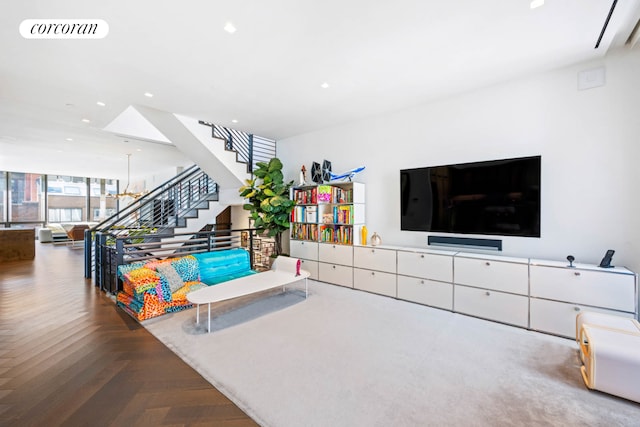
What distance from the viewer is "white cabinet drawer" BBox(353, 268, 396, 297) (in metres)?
4.00

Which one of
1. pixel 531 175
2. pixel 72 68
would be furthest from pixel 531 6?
pixel 72 68

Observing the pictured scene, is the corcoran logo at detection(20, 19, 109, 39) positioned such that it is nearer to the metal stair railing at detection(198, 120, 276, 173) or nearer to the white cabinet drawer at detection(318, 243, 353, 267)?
the metal stair railing at detection(198, 120, 276, 173)

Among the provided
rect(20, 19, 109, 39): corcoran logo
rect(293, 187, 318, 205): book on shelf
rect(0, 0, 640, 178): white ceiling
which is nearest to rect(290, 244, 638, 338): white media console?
rect(293, 187, 318, 205): book on shelf

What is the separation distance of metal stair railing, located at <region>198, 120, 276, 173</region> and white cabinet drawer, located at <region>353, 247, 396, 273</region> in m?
3.15

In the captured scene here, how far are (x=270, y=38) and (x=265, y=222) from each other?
3.45 metres

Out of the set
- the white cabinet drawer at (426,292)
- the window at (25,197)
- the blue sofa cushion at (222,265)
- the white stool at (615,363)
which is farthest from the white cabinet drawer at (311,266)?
the window at (25,197)

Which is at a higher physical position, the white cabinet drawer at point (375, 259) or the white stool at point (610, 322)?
the white cabinet drawer at point (375, 259)

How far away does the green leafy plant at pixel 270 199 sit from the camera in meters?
5.22

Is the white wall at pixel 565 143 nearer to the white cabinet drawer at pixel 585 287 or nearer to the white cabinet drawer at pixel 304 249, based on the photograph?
the white cabinet drawer at pixel 585 287

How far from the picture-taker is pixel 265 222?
17.7ft

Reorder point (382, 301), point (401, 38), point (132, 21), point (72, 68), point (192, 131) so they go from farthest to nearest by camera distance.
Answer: point (192, 131) < point (382, 301) < point (72, 68) < point (401, 38) < point (132, 21)

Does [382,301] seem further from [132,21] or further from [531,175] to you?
[132,21]

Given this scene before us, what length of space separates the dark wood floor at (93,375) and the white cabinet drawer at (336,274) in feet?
9.00

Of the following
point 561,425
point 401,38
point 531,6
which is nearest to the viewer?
point 561,425
